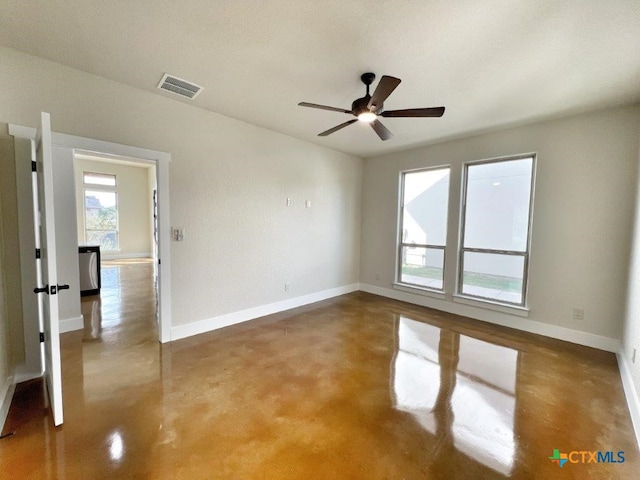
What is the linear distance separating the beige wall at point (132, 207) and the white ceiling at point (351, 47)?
800cm

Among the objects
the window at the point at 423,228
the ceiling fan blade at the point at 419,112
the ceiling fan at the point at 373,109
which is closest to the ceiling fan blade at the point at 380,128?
the ceiling fan at the point at 373,109

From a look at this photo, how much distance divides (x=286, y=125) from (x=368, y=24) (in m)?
2.06

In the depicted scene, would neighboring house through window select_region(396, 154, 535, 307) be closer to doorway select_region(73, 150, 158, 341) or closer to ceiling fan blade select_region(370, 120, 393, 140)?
ceiling fan blade select_region(370, 120, 393, 140)

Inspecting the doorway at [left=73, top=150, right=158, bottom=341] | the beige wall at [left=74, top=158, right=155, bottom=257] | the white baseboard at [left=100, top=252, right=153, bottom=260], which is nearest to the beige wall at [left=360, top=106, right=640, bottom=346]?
the doorway at [left=73, top=150, right=158, bottom=341]

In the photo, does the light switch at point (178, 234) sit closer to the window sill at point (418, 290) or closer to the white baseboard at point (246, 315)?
the white baseboard at point (246, 315)

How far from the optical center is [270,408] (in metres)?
2.03

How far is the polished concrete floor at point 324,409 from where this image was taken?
1.56m

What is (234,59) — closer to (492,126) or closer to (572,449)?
(492,126)

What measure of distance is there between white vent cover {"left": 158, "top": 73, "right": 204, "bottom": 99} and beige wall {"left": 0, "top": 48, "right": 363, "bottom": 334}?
27cm

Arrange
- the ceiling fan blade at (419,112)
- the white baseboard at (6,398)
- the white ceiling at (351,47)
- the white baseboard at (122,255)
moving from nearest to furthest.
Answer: the white ceiling at (351,47)
the white baseboard at (6,398)
the ceiling fan blade at (419,112)
the white baseboard at (122,255)

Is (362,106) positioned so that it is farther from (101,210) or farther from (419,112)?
(101,210)

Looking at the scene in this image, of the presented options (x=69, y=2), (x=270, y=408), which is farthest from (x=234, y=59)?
(x=270, y=408)

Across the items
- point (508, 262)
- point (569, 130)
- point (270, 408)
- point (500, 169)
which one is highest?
point (569, 130)

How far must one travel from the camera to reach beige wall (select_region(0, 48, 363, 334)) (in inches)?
94.7
